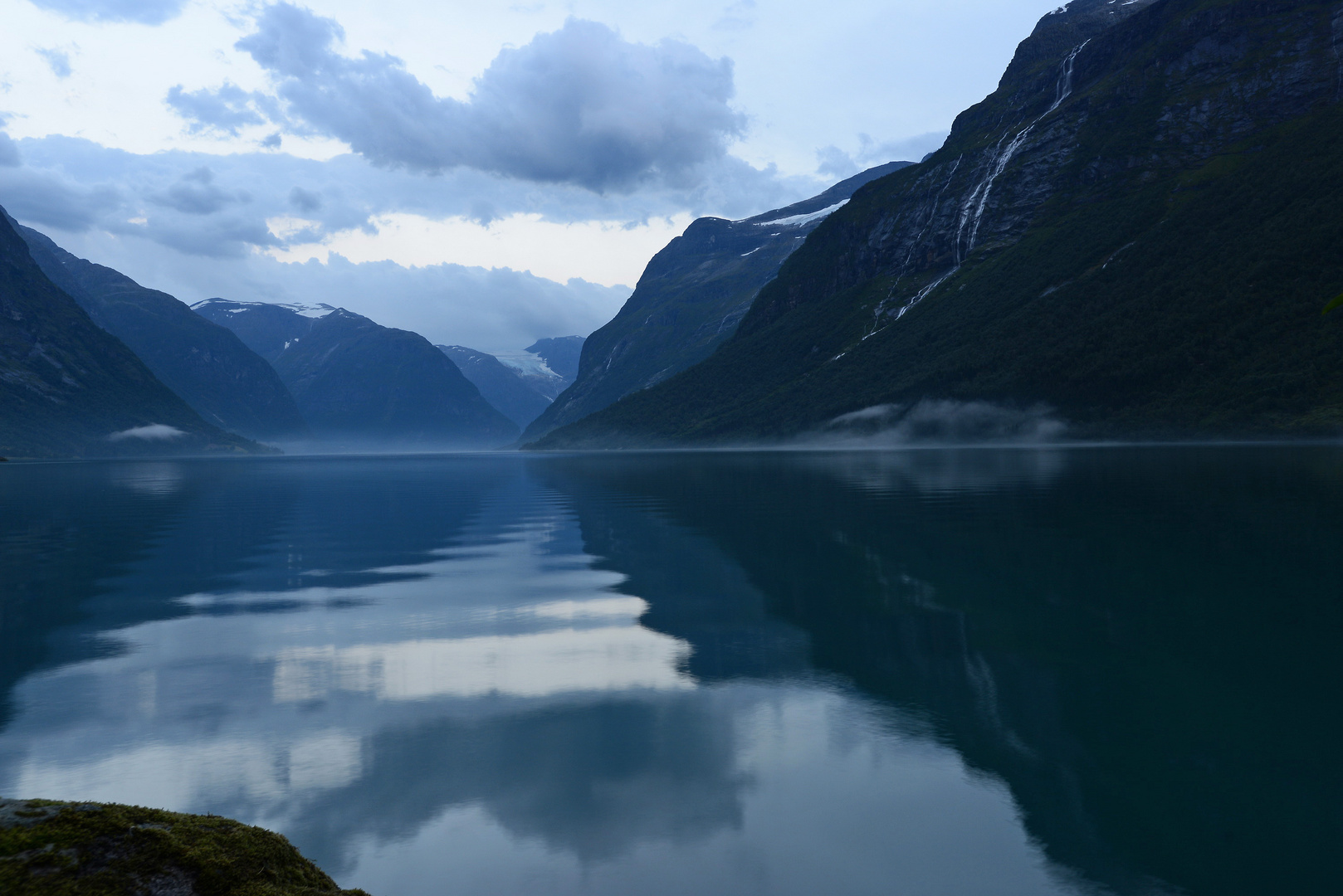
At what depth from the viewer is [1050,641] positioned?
634 inches

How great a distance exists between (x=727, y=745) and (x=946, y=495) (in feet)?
139

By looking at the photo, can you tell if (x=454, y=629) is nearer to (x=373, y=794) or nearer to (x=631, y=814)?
(x=373, y=794)

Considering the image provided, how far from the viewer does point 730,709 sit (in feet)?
42.4

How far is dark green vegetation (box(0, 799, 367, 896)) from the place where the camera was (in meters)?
4.12

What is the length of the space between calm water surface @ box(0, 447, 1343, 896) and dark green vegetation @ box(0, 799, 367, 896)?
11.0ft

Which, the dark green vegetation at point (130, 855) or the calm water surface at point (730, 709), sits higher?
the dark green vegetation at point (130, 855)

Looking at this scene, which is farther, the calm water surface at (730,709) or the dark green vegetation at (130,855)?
the calm water surface at (730,709)

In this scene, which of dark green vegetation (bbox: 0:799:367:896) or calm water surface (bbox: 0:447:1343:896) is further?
calm water surface (bbox: 0:447:1343:896)

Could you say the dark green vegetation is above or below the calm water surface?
above

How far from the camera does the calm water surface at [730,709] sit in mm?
8453

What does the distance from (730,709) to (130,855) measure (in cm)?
961

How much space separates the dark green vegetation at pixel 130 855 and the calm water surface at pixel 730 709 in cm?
336

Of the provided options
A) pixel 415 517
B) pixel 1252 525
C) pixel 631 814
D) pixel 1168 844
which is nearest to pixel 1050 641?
pixel 1168 844

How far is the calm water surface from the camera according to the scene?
27.7 ft
